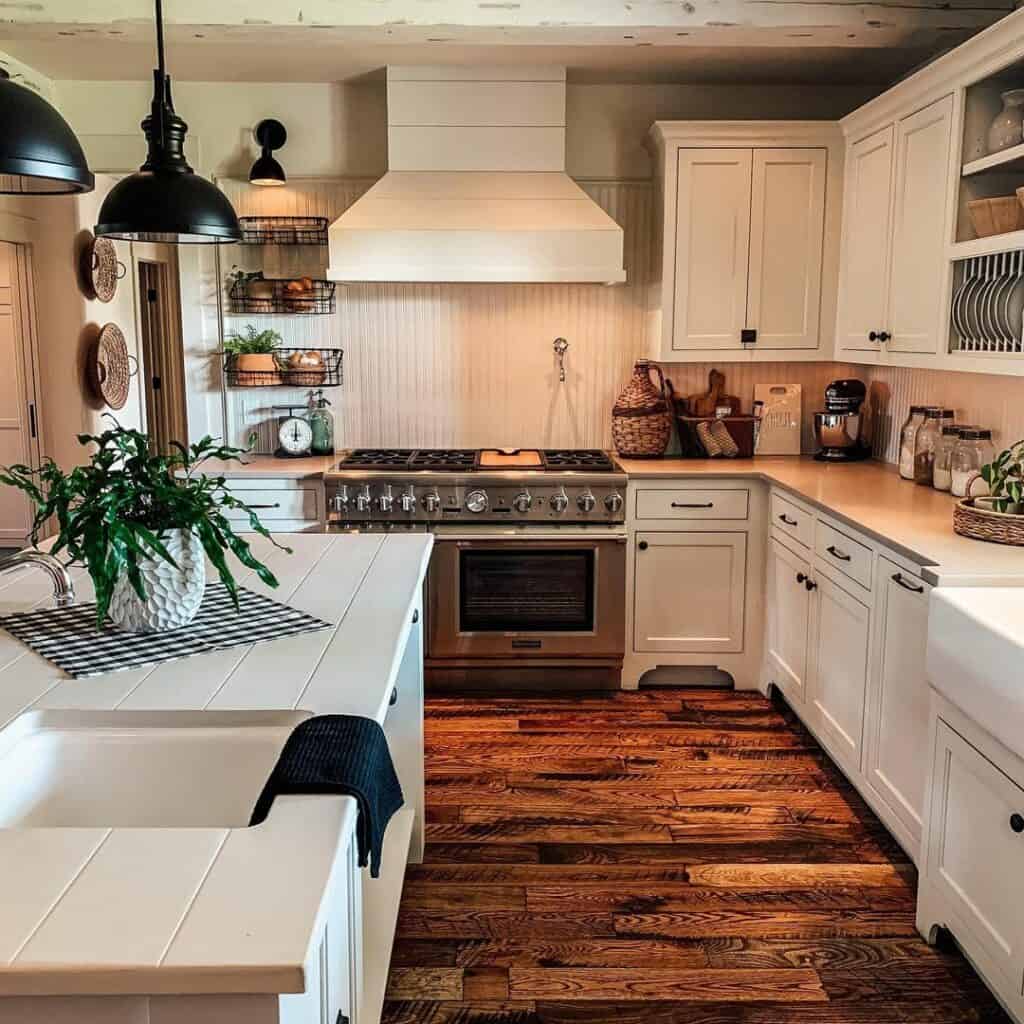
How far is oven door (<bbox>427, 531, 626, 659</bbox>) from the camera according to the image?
4184mm

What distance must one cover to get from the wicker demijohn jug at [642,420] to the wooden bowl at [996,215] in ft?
5.41

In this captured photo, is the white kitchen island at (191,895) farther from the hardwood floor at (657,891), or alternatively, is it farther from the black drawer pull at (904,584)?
the black drawer pull at (904,584)

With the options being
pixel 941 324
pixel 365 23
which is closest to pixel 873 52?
pixel 941 324

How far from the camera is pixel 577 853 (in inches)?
116

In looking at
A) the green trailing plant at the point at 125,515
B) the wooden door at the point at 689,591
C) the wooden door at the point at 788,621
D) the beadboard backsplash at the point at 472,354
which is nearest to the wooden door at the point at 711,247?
the beadboard backsplash at the point at 472,354

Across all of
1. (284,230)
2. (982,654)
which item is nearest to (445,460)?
(284,230)

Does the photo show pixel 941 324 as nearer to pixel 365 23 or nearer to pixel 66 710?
pixel 365 23

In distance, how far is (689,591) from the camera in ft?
14.0

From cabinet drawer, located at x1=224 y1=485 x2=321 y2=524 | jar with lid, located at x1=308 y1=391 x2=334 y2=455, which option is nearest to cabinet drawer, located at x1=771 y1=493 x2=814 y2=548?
cabinet drawer, located at x1=224 y1=485 x2=321 y2=524

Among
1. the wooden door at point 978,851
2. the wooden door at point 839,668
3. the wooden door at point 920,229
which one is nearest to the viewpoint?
the wooden door at point 978,851

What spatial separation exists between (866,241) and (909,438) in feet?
2.56

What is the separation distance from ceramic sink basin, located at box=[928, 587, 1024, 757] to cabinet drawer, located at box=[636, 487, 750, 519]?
1781 millimetres

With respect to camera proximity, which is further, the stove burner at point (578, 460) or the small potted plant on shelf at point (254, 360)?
the small potted plant on shelf at point (254, 360)

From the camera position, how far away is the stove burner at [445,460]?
14.1 feet
